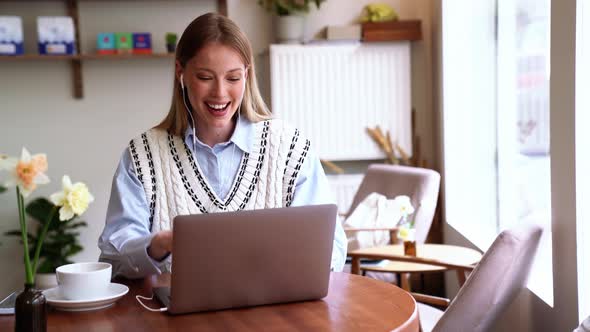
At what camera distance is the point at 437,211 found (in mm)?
4484

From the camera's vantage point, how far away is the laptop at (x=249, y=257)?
4.91 feet

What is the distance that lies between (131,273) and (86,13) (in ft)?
10.2

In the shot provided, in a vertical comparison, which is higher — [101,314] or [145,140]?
[145,140]

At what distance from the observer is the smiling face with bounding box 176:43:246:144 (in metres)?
2.00

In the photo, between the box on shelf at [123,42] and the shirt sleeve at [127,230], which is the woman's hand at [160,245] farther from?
the box on shelf at [123,42]

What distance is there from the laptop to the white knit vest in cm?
42

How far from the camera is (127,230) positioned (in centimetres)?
192

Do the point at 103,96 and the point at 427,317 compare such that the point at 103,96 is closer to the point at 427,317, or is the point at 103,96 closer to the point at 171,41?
the point at 171,41

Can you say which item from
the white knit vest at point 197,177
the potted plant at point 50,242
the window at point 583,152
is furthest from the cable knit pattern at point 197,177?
the potted plant at point 50,242

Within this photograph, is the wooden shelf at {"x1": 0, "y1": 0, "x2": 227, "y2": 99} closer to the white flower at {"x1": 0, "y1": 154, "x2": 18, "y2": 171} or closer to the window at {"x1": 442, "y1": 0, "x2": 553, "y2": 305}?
the window at {"x1": 442, "y1": 0, "x2": 553, "y2": 305}

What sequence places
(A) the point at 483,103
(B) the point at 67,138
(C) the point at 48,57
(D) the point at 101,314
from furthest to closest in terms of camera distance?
(B) the point at 67,138
(C) the point at 48,57
(A) the point at 483,103
(D) the point at 101,314

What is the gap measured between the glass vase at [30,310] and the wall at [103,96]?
11.2 ft

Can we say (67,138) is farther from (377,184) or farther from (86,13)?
(377,184)

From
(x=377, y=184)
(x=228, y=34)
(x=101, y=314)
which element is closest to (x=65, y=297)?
(x=101, y=314)
